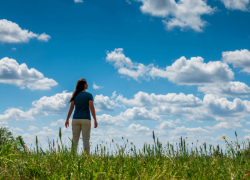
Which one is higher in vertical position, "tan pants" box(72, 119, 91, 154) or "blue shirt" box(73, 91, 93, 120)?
"blue shirt" box(73, 91, 93, 120)

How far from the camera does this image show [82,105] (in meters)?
8.77

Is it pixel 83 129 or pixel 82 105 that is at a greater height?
pixel 82 105

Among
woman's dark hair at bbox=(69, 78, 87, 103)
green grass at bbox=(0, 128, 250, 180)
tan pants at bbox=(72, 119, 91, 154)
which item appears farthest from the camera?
woman's dark hair at bbox=(69, 78, 87, 103)

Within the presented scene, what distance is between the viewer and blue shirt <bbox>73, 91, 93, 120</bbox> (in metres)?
8.68

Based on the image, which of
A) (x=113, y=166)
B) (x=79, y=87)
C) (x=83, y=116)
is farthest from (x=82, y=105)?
(x=113, y=166)

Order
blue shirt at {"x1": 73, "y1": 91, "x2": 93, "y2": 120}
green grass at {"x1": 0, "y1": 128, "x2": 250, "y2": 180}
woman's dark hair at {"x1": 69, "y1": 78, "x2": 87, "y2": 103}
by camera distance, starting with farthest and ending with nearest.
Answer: woman's dark hair at {"x1": 69, "y1": 78, "x2": 87, "y2": 103}
blue shirt at {"x1": 73, "y1": 91, "x2": 93, "y2": 120}
green grass at {"x1": 0, "y1": 128, "x2": 250, "y2": 180}

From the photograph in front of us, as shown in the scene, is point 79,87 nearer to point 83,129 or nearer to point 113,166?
point 83,129

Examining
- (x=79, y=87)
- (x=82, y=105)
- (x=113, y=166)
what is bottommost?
(x=113, y=166)

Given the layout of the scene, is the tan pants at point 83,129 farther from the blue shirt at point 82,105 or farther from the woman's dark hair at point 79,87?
the woman's dark hair at point 79,87

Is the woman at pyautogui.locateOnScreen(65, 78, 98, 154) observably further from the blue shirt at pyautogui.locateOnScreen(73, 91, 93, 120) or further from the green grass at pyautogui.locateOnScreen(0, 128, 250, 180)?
the green grass at pyautogui.locateOnScreen(0, 128, 250, 180)

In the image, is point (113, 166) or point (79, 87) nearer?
point (113, 166)

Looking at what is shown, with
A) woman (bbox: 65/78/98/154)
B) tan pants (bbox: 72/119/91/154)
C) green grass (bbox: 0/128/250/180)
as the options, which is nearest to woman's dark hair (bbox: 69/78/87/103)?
woman (bbox: 65/78/98/154)

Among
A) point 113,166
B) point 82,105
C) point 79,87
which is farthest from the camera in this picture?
point 79,87

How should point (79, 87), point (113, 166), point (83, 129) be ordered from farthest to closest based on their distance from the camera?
point (79, 87) < point (83, 129) < point (113, 166)
